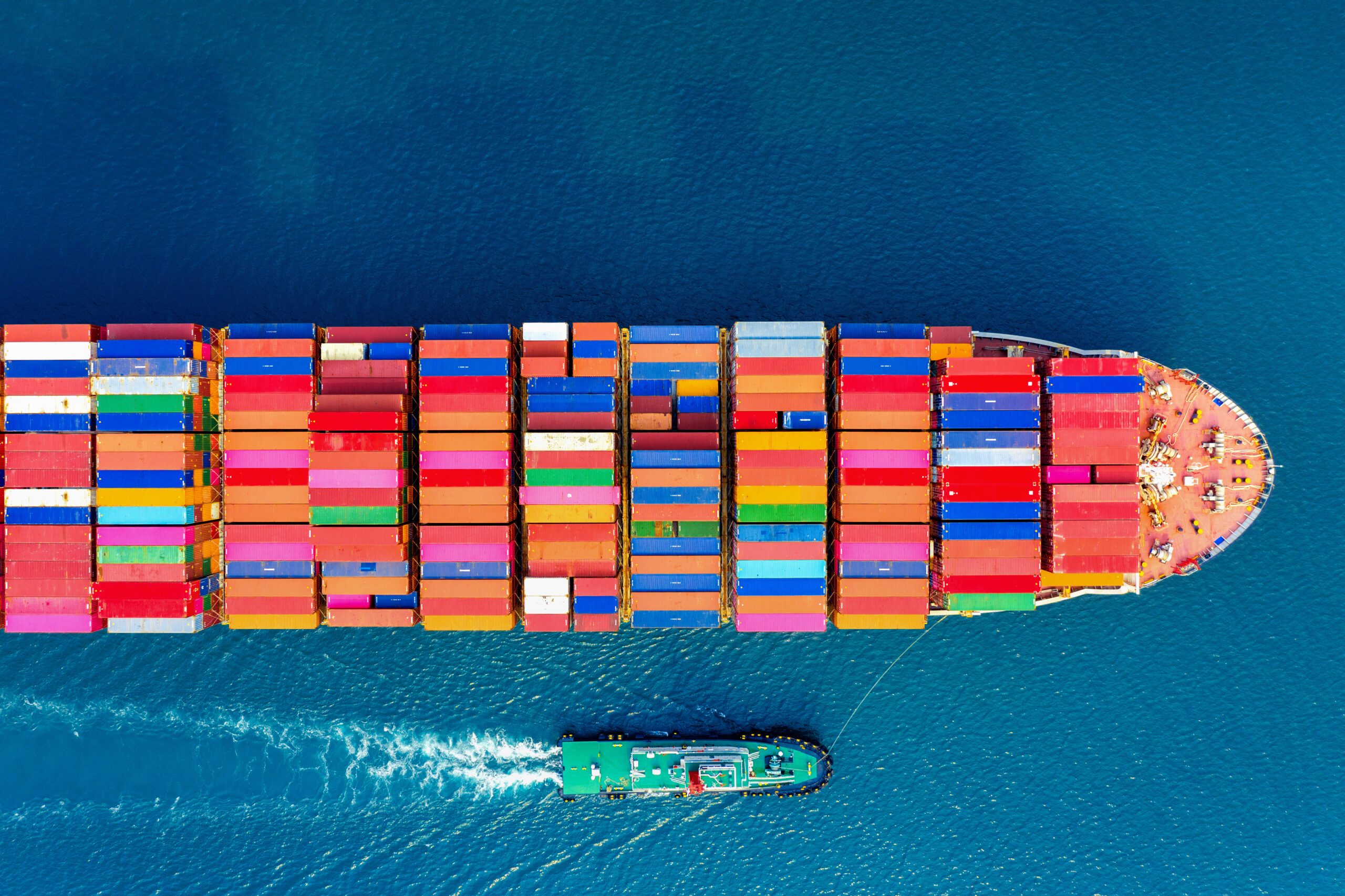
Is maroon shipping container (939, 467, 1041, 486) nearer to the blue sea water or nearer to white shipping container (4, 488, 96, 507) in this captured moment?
the blue sea water

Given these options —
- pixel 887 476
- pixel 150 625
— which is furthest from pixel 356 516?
pixel 887 476

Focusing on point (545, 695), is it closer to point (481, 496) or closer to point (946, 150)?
point (481, 496)

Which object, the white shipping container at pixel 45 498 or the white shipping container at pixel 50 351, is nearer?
the white shipping container at pixel 50 351

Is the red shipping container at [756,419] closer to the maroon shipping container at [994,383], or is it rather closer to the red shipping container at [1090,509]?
the maroon shipping container at [994,383]

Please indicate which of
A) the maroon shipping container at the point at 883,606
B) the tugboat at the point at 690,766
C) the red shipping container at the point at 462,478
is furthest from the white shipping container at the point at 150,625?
the maroon shipping container at the point at 883,606

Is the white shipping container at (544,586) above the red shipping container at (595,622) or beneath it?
above

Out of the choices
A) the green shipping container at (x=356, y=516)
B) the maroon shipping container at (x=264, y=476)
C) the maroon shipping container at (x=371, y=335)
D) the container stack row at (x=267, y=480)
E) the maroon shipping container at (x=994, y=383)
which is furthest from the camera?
the maroon shipping container at (x=371, y=335)

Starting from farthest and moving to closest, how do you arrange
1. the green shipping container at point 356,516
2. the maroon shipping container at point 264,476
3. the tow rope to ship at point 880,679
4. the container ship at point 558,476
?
the tow rope to ship at point 880,679 → the maroon shipping container at point 264,476 → the container ship at point 558,476 → the green shipping container at point 356,516

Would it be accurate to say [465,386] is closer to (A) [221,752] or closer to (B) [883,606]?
(B) [883,606]
